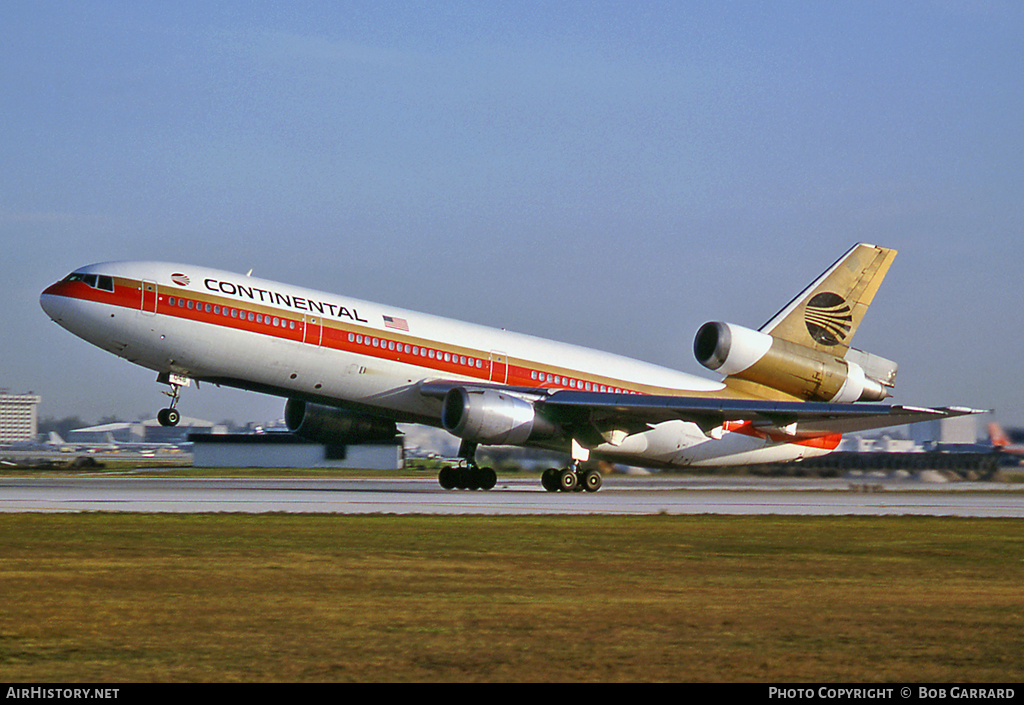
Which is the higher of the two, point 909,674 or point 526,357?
point 526,357

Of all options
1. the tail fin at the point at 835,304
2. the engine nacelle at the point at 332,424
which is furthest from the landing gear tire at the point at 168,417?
the tail fin at the point at 835,304

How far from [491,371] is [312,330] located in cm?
647

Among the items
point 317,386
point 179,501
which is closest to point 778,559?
point 179,501

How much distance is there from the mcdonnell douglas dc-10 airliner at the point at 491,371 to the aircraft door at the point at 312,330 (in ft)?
0.14

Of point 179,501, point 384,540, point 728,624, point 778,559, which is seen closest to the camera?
point 728,624

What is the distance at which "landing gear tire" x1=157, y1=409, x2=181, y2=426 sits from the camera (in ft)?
111

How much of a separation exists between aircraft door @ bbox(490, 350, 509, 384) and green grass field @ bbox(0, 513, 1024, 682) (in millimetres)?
17502

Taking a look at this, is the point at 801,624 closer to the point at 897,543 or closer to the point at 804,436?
the point at 897,543

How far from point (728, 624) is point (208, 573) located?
6.71 metres

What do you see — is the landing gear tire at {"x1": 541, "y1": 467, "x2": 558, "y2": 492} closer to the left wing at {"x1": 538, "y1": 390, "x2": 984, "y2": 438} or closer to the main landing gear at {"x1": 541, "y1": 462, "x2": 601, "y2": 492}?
the main landing gear at {"x1": 541, "y1": 462, "x2": 601, "y2": 492}

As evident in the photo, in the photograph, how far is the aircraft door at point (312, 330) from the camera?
35.6 metres

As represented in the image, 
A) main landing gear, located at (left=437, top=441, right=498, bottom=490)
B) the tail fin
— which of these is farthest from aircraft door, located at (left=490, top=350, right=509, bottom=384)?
the tail fin

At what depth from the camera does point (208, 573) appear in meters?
14.6

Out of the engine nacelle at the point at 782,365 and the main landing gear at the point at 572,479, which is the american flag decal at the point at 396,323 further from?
the engine nacelle at the point at 782,365
